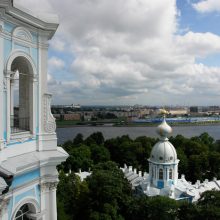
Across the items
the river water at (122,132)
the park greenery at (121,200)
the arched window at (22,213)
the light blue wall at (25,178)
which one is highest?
the light blue wall at (25,178)

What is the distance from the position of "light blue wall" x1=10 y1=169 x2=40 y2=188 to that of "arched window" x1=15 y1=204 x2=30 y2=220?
755mm

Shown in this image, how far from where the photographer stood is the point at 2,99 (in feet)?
19.7

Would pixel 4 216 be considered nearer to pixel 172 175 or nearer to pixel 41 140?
pixel 41 140

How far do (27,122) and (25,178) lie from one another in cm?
130

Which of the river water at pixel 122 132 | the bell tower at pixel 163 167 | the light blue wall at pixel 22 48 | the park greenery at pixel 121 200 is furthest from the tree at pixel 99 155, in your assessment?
the river water at pixel 122 132

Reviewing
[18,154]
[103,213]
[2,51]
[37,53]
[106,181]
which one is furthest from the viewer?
[106,181]

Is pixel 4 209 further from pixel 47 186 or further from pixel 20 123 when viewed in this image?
pixel 20 123

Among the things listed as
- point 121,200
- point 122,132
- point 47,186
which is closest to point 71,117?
point 122,132

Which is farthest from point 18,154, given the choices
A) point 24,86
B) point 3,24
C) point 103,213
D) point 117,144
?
point 117,144

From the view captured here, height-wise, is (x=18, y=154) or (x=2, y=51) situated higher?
(x=2, y=51)

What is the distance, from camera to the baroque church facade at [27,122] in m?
6.11

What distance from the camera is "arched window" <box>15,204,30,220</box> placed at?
6.81 metres

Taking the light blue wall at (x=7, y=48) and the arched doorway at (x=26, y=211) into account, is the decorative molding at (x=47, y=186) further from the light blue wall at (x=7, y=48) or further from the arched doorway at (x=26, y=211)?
the light blue wall at (x=7, y=48)

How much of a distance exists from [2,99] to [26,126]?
4.09ft
